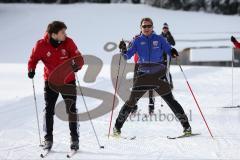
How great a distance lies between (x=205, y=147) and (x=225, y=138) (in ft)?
2.57

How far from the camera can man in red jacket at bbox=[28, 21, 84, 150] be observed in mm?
6590

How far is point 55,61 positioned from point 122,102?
5740mm

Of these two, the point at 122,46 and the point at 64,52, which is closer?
the point at 64,52

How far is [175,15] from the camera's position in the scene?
117 ft

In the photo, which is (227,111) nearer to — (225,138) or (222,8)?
(225,138)

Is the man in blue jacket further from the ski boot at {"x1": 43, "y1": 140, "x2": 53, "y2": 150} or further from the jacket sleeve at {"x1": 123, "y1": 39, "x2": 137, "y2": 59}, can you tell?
the ski boot at {"x1": 43, "y1": 140, "x2": 53, "y2": 150}

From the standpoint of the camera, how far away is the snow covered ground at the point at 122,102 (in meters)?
7.16

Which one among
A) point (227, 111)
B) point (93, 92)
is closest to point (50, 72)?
point (227, 111)

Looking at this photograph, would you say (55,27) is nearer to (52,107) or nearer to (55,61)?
(55,61)

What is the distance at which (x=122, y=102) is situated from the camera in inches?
484

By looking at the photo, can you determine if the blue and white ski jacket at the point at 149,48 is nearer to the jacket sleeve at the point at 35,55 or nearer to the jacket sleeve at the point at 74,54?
the jacket sleeve at the point at 74,54

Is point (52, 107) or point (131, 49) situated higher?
point (131, 49)

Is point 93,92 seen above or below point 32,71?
below

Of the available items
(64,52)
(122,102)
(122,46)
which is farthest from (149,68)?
(122,102)
